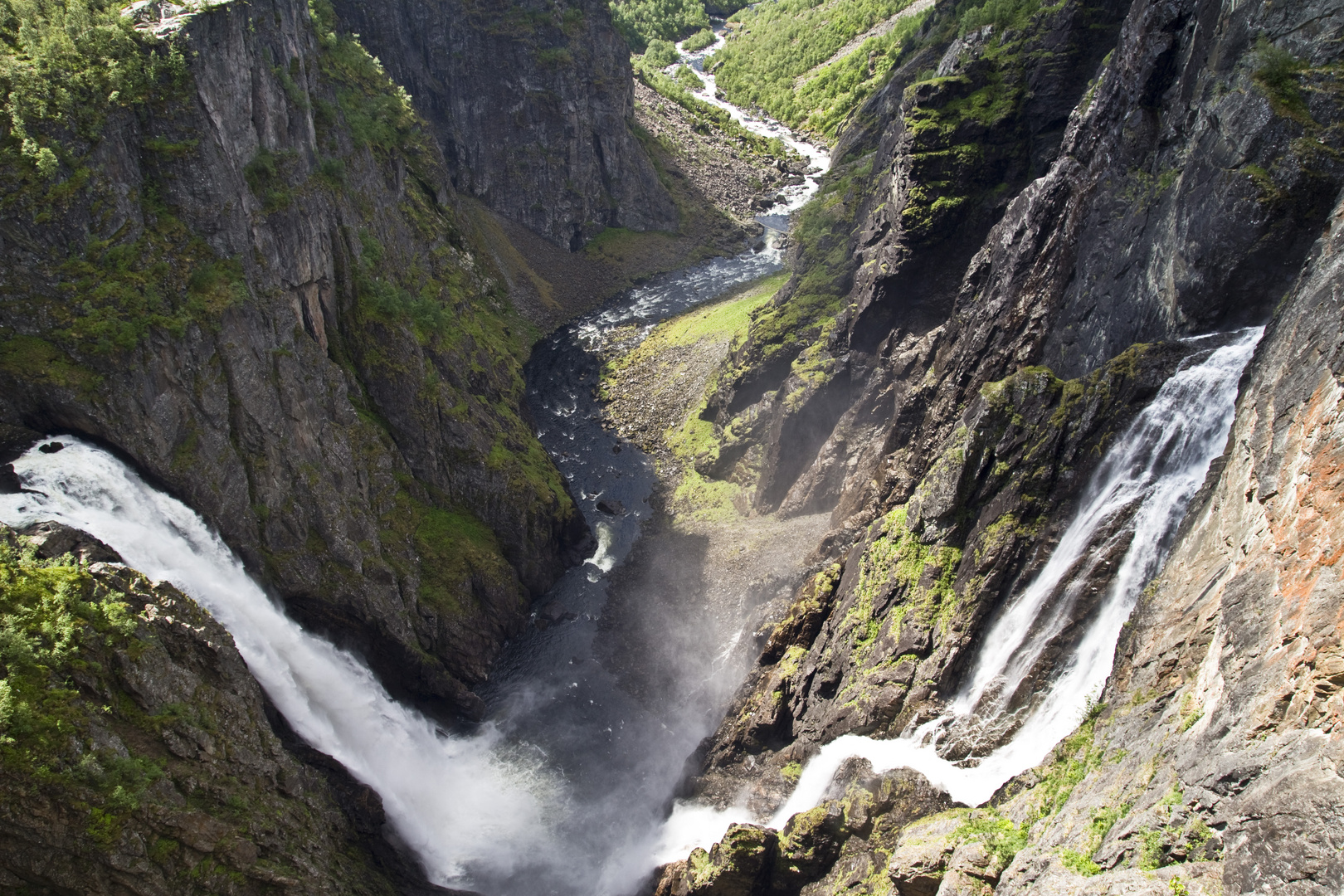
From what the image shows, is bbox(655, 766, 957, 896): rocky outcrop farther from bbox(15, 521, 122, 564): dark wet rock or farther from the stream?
bbox(15, 521, 122, 564): dark wet rock

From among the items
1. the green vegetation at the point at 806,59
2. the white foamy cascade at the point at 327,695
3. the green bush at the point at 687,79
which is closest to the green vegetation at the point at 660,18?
the green vegetation at the point at 806,59

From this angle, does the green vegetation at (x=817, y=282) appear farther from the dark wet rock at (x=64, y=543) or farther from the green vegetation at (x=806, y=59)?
the green vegetation at (x=806, y=59)

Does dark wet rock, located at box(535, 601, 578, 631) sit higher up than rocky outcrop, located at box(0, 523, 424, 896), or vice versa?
rocky outcrop, located at box(0, 523, 424, 896)

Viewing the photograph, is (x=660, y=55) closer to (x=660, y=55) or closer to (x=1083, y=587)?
(x=660, y=55)

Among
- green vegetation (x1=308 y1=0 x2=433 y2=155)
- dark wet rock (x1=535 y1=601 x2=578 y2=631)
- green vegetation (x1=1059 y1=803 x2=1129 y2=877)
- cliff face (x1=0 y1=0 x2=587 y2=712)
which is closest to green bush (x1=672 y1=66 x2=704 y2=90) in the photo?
green vegetation (x1=308 y1=0 x2=433 y2=155)

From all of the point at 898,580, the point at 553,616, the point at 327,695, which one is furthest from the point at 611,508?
the point at 898,580

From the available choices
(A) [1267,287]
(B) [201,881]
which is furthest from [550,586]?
(A) [1267,287]

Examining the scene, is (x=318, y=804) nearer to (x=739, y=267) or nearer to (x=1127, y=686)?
(x=1127, y=686)
